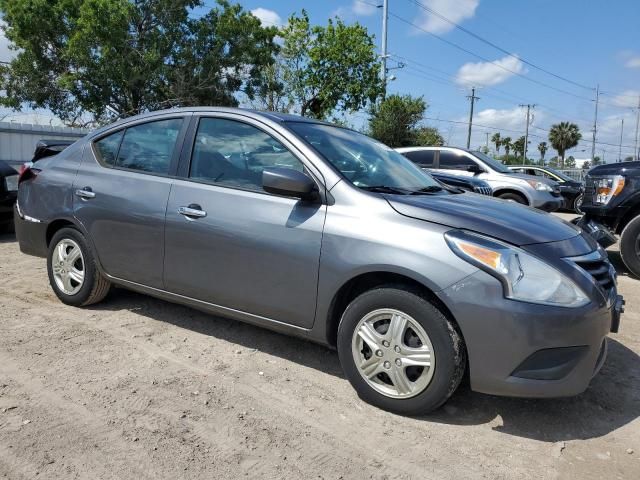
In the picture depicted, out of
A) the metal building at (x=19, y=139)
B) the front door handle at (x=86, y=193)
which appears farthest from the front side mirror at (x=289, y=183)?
the metal building at (x=19, y=139)

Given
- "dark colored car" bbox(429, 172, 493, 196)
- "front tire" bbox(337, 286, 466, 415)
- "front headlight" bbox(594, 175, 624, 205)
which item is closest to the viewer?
"front tire" bbox(337, 286, 466, 415)

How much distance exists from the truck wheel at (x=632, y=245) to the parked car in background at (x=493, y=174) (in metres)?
4.58

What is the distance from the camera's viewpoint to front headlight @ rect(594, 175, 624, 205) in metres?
6.32

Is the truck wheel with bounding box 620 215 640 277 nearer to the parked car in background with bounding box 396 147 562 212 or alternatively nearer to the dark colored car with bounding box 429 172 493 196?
the dark colored car with bounding box 429 172 493 196

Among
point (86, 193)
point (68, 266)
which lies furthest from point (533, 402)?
point (68, 266)

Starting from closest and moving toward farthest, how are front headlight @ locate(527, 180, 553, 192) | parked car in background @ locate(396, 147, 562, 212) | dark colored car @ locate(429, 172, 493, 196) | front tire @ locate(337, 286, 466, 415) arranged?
front tire @ locate(337, 286, 466, 415) < dark colored car @ locate(429, 172, 493, 196) < parked car in background @ locate(396, 147, 562, 212) < front headlight @ locate(527, 180, 553, 192)

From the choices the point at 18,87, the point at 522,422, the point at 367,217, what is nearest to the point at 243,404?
the point at 367,217

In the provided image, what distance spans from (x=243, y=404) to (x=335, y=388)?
573 mm

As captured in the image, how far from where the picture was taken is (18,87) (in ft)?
75.0

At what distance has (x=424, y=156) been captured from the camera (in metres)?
12.1

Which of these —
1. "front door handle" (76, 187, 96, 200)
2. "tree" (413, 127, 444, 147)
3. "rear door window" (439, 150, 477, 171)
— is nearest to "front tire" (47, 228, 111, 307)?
"front door handle" (76, 187, 96, 200)

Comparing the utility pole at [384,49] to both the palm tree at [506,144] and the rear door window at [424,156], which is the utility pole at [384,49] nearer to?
the rear door window at [424,156]

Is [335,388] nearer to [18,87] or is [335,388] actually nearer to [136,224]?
[136,224]

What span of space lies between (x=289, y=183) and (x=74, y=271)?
2.38 meters
